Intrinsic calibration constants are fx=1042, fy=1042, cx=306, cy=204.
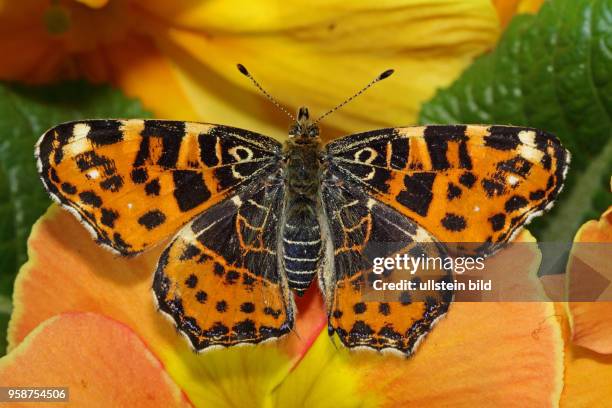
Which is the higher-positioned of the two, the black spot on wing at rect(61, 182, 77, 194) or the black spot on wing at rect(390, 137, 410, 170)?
the black spot on wing at rect(390, 137, 410, 170)

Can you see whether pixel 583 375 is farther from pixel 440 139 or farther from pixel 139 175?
pixel 139 175

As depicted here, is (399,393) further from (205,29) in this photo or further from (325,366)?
(205,29)

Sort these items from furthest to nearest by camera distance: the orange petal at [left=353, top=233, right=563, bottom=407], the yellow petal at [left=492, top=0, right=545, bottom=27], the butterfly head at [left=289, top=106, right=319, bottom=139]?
the yellow petal at [left=492, top=0, right=545, bottom=27] < the butterfly head at [left=289, top=106, right=319, bottom=139] < the orange petal at [left=353, top=233, right=563, bottom=407]

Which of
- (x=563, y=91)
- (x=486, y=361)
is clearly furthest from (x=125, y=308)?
(x=563, y=91)

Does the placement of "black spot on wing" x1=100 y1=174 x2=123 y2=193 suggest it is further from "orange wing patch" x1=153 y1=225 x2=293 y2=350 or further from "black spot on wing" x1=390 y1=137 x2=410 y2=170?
"black spot on wing" x1=390 y1=137 x2=410 y2=170

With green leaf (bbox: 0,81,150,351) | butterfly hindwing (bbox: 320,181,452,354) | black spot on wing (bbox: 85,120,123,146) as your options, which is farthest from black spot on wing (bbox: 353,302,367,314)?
green leaf (bbox: 0,81,150,351)

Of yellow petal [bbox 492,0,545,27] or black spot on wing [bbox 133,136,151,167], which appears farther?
yellow petal [bbox 492,0,545,27]

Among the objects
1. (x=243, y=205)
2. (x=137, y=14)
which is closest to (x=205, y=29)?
(x=137, y=14)
